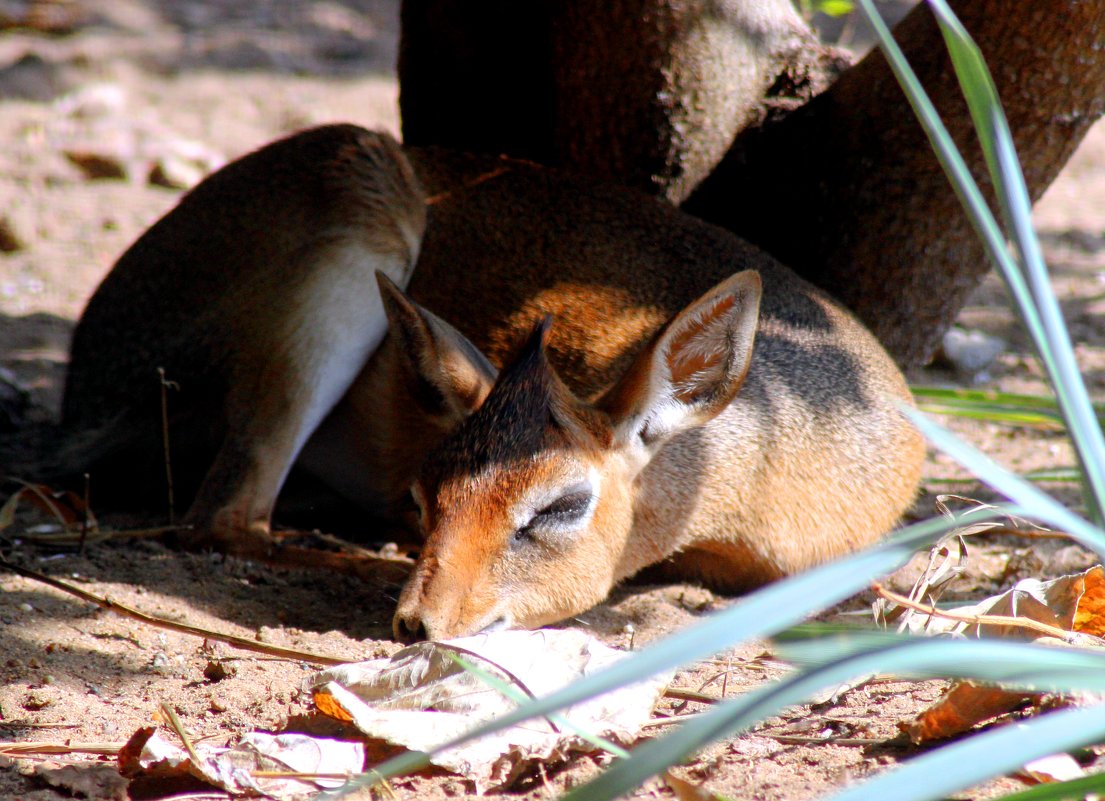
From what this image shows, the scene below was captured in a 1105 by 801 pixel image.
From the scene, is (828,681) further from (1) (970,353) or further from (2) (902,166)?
(1) (970,353)

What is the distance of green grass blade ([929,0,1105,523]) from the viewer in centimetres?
181

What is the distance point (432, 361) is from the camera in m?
3.61

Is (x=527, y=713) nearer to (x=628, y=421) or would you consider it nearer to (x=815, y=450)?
(x=628, y=421)

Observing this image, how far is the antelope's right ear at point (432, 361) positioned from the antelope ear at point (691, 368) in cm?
43

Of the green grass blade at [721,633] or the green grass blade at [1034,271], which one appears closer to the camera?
the green grass blade at [721,633]

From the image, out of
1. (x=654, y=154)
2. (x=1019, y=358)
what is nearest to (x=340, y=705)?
(x=654, y=154)

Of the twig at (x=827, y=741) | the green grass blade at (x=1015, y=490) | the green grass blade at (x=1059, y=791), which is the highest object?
the green grass blade at (x=1015, y=490)

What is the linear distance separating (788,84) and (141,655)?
3531 millimetres

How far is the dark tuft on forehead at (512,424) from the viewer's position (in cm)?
325

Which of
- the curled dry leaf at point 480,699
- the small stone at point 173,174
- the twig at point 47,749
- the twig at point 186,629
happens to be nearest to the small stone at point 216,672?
the twig at point 186,629

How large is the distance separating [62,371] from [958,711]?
5150 mm

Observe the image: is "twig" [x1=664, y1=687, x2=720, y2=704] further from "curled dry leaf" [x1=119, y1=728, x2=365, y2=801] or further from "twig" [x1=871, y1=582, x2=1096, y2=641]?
"curled dry leaf" [x1=119, y1=728, x2=365, y2=801]

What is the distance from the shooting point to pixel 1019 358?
20.8 ft

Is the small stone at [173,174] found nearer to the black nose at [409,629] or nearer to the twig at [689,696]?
the black nose at [409,629]
